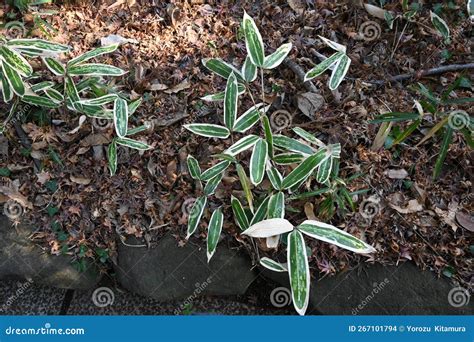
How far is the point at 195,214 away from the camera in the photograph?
1.58m

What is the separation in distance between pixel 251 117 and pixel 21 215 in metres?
0.86

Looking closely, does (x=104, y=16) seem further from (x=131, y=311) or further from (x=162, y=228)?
(x=131, y=311)

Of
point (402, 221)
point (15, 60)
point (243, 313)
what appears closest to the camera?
point (15, 60)

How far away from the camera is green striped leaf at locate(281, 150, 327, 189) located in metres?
1.44

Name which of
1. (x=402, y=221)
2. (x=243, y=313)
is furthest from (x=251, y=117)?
(x=243, y=313)

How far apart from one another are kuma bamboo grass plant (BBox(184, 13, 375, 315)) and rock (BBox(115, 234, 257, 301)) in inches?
4.4

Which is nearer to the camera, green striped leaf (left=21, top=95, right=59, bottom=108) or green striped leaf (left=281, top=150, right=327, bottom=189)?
green striped leaf (left=281, top=150, right=327, bottom=189)

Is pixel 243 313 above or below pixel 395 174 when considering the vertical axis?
below

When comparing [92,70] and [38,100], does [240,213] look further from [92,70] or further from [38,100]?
[38,100]

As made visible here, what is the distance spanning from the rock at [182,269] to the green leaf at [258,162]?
0.33 meters

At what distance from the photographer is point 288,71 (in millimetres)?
1838

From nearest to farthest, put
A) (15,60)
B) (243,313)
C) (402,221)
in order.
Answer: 1. (15,60)
2. (402,221)
3. (243,313)

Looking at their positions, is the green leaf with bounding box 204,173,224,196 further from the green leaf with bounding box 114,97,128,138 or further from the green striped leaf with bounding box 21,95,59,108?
the green striped leaf with bounding box 21,95,59,108

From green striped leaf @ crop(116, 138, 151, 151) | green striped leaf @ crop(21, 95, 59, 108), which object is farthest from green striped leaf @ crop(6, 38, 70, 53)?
green striped leaf @ crop(116, 138, 151, 151)
